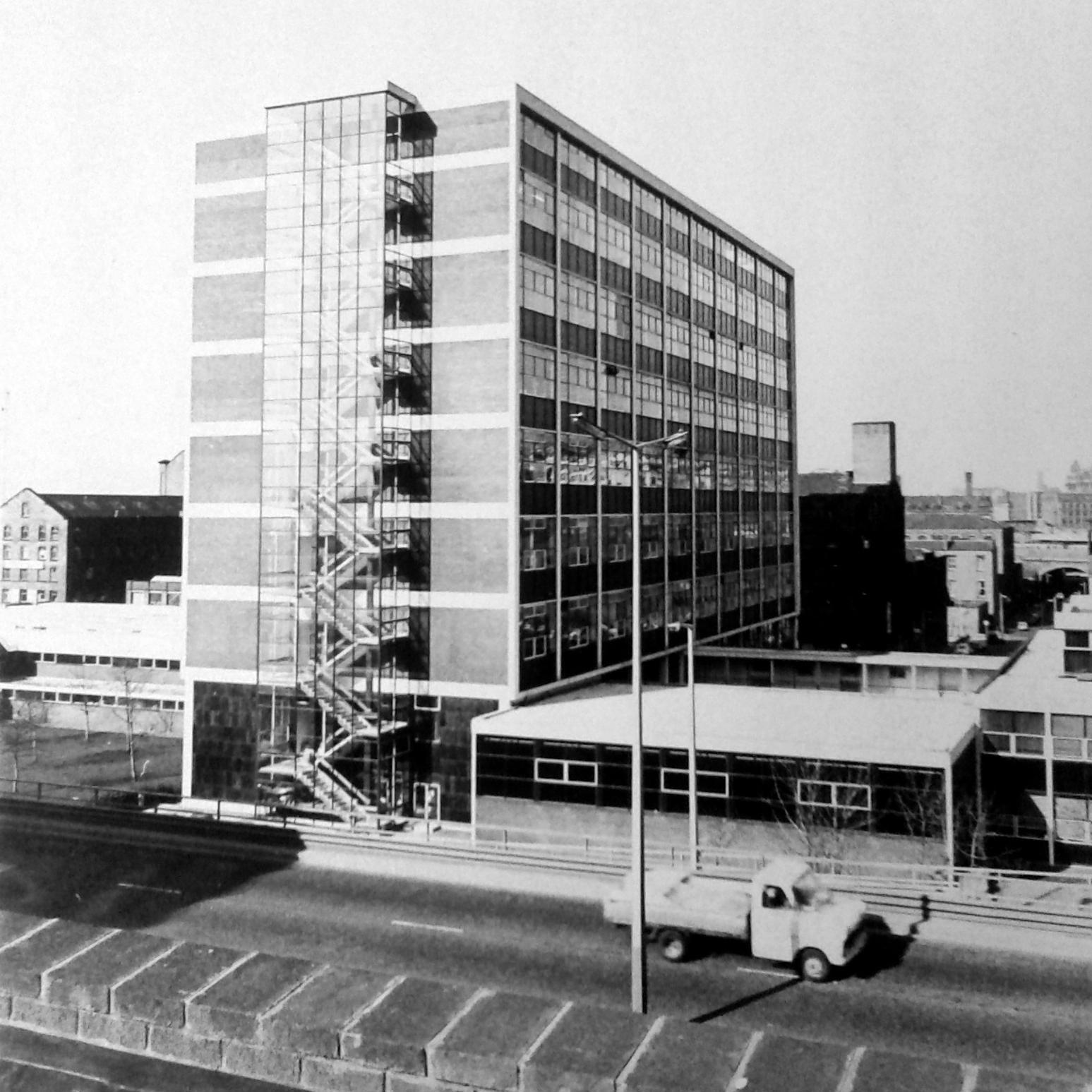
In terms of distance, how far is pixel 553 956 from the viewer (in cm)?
1258

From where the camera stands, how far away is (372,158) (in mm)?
22594

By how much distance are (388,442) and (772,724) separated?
10846 millimetres

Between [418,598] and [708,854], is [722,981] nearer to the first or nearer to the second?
[708,854]

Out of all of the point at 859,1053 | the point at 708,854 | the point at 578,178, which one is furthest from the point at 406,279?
the point at 859,1053

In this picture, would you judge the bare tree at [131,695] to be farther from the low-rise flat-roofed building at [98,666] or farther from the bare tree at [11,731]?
the bare tree at [11,731]

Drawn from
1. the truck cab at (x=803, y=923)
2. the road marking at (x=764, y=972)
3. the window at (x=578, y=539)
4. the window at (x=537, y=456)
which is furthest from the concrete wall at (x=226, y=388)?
the road marking at (x=764, y=972)

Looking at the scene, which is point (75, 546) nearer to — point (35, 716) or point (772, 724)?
point (35, 716)

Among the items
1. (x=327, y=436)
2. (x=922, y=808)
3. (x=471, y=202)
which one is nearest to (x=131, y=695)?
(x=327, y=436)

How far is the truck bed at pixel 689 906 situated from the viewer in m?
12.5

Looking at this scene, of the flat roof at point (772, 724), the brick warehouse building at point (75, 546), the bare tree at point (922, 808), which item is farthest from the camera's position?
the brick warehouse building at point (75, 546)

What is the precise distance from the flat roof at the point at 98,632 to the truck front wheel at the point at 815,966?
28.7 meters

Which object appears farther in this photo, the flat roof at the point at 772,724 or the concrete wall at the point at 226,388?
the concrete wall at the point at 226,388

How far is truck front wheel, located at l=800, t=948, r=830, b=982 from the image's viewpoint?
11945 millimetres

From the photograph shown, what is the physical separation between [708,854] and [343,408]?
41.8 ft
